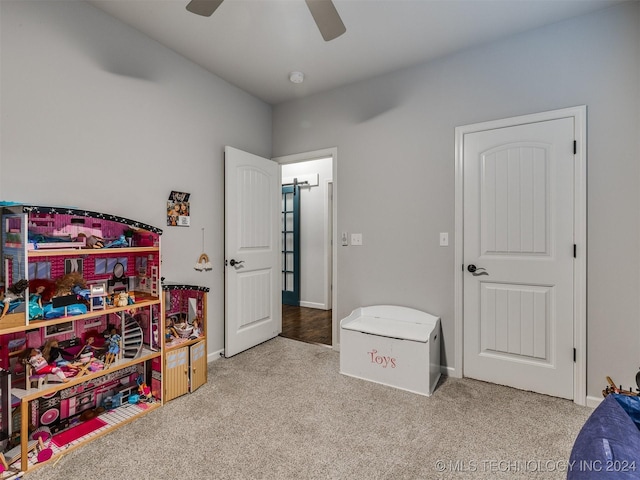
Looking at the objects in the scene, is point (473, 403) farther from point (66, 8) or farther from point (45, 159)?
point (66, 8)

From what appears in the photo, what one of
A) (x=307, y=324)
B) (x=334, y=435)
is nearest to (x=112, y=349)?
(x=334, y=435)

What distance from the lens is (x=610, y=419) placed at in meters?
0.93

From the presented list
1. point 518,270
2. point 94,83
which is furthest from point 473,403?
point 94,83

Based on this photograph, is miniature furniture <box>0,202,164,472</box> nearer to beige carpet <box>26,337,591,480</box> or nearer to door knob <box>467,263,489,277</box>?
beige carpet <box>26,337,591,480</box>

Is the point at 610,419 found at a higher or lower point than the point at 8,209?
lower

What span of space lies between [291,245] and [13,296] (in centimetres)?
388

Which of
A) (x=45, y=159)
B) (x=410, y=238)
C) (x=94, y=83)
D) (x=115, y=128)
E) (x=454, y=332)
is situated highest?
(x=94, y=83)

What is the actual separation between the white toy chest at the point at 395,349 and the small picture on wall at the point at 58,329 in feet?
6.23

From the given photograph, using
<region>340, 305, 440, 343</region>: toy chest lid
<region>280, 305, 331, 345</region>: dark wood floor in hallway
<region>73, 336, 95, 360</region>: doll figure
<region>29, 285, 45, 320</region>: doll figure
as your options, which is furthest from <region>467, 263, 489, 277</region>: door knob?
<region>29, 285, 45, 320</region>: doll figure

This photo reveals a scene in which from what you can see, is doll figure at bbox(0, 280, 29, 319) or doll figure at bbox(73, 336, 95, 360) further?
doll figure at bbox(73, 336, 95, 360)

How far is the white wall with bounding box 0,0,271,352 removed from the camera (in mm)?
1832

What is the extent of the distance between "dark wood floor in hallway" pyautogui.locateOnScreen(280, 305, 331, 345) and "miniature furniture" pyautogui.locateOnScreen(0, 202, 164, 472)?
1.73 metres

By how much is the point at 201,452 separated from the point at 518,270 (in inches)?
95.7

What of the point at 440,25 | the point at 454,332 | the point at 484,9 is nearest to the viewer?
the point at 484,9
